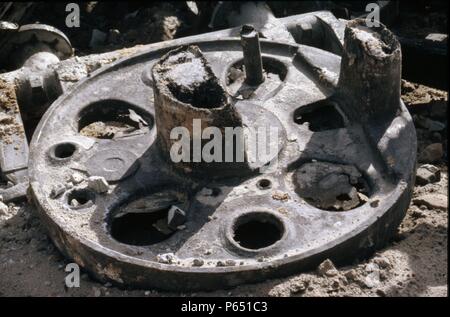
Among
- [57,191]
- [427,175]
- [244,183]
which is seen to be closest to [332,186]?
[244,183]

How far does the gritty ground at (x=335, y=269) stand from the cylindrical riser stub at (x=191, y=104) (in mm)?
852

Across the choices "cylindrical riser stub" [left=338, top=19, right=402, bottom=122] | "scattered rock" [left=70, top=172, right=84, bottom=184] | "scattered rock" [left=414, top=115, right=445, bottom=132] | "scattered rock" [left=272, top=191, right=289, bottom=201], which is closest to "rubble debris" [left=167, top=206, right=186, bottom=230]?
"scattered rock" [left=272, top=191, right=289, bottom=201]

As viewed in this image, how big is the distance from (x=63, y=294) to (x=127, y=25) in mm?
3624

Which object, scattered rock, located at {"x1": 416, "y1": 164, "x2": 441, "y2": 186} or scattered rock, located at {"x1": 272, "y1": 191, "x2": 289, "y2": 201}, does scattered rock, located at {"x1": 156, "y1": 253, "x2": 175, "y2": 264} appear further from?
scattered rock, located at {"x1": 416, "y1": 164, "x2": 441, "y2": 186}

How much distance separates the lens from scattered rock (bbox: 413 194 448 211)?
159 inches

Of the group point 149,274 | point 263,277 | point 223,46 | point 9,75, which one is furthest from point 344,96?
point 9,75

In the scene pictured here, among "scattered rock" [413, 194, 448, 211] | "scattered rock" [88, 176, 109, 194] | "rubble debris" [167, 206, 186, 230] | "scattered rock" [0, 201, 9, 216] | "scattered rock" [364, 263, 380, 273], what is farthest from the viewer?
"scattered rock" [0, 201, 9, 216]

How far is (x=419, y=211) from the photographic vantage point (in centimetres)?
404

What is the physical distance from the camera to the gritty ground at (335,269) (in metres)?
3.41

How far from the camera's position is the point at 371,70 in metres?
3.96

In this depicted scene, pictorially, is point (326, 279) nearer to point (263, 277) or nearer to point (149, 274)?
point (263, 277)

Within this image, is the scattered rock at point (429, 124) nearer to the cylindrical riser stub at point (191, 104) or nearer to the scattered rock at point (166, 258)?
the cylindrical riser stub at point (191, 104)

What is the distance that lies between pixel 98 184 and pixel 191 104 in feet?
2.26

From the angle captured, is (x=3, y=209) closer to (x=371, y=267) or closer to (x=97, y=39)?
(x=371, y=267)
